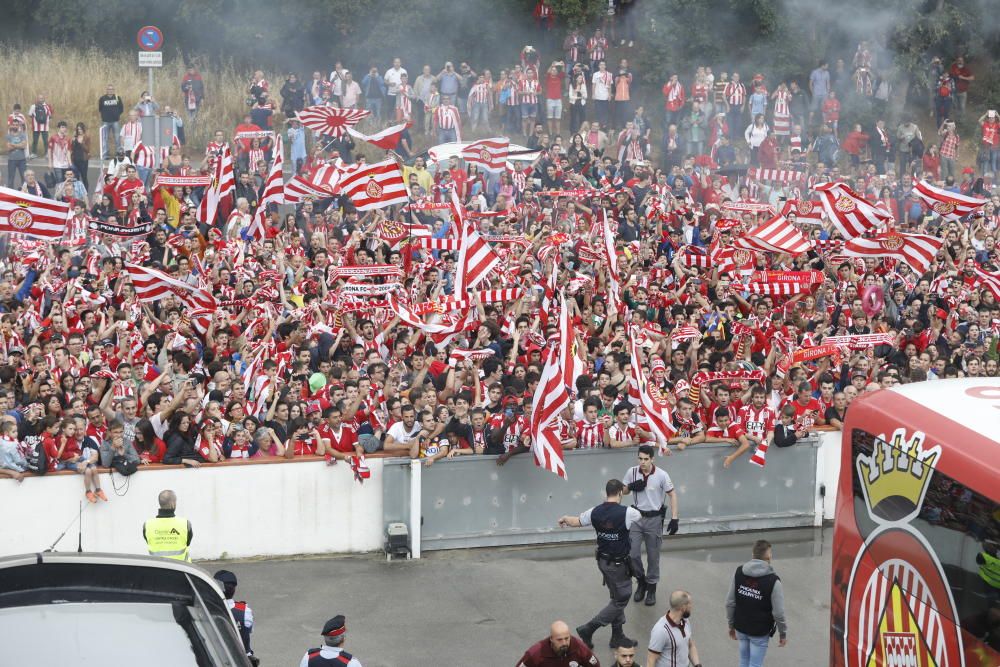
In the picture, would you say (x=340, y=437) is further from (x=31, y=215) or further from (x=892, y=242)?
(x=892, y=242)

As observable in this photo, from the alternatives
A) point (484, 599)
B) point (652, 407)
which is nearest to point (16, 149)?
point (652, 407)

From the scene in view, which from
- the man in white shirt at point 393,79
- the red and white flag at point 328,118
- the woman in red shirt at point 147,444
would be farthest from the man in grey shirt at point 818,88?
the woman in red shirt at point 147,444

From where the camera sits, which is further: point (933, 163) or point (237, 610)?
point (933, 163)

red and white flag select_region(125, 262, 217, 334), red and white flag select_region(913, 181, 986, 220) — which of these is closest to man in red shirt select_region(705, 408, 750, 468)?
red and white flag select_region(125, 262, 217, 334)

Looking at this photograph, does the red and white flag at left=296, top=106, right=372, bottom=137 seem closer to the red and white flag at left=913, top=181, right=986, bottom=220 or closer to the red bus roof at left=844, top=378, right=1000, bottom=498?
the red and white flag at left=913, top=181, right=986, bottom=220

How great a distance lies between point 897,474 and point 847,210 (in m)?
12.8

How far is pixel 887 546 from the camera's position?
916 centimetres

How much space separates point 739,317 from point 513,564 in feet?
20.2

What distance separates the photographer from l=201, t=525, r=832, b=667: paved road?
12.2 meters

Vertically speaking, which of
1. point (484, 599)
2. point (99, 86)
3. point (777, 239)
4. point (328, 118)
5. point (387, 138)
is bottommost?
point (484, 599)

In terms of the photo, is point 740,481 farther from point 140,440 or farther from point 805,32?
point 805,32

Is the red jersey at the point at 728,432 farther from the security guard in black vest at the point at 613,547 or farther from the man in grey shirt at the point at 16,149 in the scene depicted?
the man in grey shirt at the point at 16,149

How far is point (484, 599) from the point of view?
1330 centimetres

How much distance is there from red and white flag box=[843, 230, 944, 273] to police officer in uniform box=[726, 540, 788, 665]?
990cm
